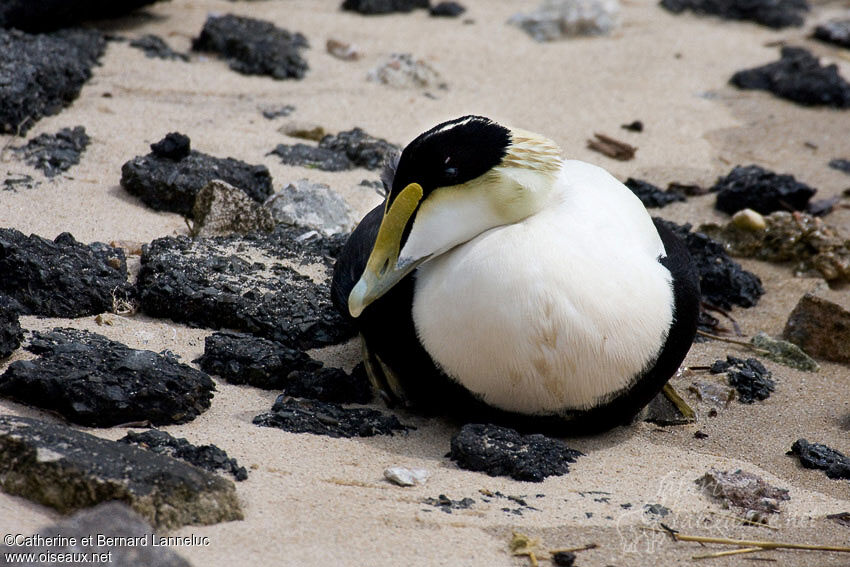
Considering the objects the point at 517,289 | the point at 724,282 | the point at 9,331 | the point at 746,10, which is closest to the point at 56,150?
the point at 9,331

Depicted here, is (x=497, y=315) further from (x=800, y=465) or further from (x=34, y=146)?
(x=34, y=146)

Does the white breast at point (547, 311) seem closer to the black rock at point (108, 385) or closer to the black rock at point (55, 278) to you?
the black rock at point (108, 385)

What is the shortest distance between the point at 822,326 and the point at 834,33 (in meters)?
4.13

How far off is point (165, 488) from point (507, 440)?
98 cm

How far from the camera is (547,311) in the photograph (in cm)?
292

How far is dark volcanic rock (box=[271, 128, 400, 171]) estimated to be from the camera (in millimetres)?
5004

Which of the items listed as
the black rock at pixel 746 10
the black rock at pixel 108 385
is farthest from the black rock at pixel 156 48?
the black rock at pixel 746 10

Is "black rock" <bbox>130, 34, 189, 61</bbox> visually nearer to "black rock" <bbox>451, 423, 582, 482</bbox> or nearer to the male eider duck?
the male eider duck

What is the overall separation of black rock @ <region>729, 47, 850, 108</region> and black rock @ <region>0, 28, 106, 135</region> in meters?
3.79

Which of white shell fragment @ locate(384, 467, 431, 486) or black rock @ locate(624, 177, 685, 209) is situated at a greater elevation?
white shell fragment @ locate(384, 467, 431, 486)

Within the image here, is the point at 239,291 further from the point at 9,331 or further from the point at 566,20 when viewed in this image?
the point at 566,20

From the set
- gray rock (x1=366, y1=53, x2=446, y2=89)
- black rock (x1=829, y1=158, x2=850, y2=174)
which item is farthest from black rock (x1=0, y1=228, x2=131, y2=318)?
black rock (x1=829, y1=158, x2=850, y2=174)

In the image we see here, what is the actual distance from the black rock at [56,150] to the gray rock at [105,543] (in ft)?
8.71

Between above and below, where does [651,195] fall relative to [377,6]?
below
